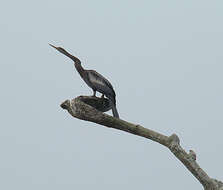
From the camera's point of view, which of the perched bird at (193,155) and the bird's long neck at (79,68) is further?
the bird's long neck at (79,68)

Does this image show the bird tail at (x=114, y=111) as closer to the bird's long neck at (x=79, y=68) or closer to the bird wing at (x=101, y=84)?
the bird wing at (x=101, y=84)

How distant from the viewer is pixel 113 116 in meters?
6.00

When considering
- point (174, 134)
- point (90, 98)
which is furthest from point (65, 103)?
point (174, 134)

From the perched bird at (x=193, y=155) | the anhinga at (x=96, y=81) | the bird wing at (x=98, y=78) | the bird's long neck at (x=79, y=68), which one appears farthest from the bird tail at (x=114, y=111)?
the perched bird at (x=193, y=155)

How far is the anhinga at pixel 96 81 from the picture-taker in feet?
20.0

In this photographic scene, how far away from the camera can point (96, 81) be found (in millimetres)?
6188

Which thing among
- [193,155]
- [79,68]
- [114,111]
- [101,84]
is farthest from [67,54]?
[193,155]

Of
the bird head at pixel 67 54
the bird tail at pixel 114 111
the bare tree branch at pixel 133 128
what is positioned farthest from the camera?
the bird head at pixel 67 54

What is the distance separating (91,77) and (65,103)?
1.65 feet

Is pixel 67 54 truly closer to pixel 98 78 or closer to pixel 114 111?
pixel 98 78

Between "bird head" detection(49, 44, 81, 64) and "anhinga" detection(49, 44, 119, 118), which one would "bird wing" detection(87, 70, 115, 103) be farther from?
"bird head" detection(49, 44, 81, 64)

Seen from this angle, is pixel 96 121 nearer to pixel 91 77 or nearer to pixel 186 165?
pixel 91 77

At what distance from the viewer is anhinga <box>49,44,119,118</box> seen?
6090 mm

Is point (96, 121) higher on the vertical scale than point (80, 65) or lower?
lower
